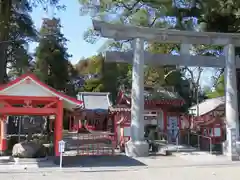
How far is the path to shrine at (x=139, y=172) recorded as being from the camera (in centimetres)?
1087

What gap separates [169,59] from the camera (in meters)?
18.1

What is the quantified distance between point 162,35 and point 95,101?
81.9 ft

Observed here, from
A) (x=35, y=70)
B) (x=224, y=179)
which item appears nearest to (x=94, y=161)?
(x=224, y=179)

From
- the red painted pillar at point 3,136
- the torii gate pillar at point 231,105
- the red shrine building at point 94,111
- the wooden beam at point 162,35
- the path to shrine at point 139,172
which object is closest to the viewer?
the path to shrine at point 139,172

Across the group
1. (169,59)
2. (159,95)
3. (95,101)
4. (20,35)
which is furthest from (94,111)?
(169,59)

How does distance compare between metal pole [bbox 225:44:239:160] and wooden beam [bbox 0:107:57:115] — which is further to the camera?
Result: metal pole [bbox 225:44:239:160]

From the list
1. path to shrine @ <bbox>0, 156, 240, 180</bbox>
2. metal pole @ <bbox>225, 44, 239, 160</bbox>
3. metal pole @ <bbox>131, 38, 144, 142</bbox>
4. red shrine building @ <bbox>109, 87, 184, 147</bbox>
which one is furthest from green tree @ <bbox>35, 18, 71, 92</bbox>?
path to shrine @ <bbox>0, 156, 240, 180</bbox>

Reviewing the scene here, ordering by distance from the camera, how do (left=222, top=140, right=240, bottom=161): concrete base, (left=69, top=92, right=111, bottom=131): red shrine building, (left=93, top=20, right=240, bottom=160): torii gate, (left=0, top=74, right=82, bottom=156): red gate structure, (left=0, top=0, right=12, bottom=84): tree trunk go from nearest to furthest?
(left=0, top=74, right=82, bottom=156): red gate structure < (left=222, top=140, right=240, bottom=161): concrete base < (left=93, top=20, right=240, bottom=160): torii gate < (left=0, top=0, right=12, bottom=84): tree trunk < (left=69, top=92, right=111, bottom=131): red shrine building

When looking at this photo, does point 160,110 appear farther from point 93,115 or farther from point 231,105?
point 93,115

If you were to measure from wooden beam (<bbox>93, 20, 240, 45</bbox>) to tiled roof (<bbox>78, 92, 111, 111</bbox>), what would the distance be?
2325cm

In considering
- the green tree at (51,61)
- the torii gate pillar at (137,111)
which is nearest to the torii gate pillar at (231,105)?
the torii gate pillar at (137,111)

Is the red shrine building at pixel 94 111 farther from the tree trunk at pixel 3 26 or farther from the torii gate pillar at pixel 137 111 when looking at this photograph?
the torii gate pillar at pixel 137 111

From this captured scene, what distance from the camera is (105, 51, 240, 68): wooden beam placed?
57.9 ft

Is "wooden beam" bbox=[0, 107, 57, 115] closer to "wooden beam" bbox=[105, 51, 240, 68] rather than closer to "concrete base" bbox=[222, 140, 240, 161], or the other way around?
"wooden beam" bbox=[105, 51, 240, 68]
